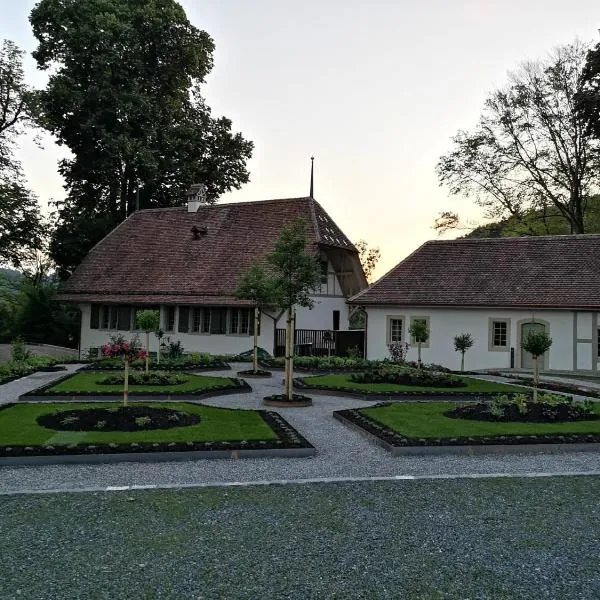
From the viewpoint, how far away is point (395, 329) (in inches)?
1148

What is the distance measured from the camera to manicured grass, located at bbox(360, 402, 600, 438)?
38.4ft

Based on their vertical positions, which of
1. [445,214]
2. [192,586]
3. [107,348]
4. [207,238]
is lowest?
[192,586]

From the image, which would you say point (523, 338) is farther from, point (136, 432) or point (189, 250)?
point (136, 432)

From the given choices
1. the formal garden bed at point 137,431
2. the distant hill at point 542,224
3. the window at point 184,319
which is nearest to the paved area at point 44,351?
the window at point 184,319

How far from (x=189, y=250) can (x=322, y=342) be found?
9.42 m

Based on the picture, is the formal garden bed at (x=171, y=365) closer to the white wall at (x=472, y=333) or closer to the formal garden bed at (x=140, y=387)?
the formal garden bed at (x=140, y=387)

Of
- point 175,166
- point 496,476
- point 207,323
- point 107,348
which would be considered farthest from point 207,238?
point 496,476

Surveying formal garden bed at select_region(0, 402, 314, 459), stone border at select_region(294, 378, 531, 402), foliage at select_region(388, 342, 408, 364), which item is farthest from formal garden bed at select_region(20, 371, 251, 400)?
foliage at select_region(388, 342, 408, 364)

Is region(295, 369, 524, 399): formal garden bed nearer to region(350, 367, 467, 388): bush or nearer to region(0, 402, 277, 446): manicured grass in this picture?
region(350, 367, 467, 388): bush

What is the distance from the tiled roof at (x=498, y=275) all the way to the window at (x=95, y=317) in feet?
48.4

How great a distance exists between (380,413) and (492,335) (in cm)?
1462

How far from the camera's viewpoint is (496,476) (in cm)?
927

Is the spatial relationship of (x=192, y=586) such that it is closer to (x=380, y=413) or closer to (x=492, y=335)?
(x=380, y=413)

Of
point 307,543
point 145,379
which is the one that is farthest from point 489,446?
point 145,379
